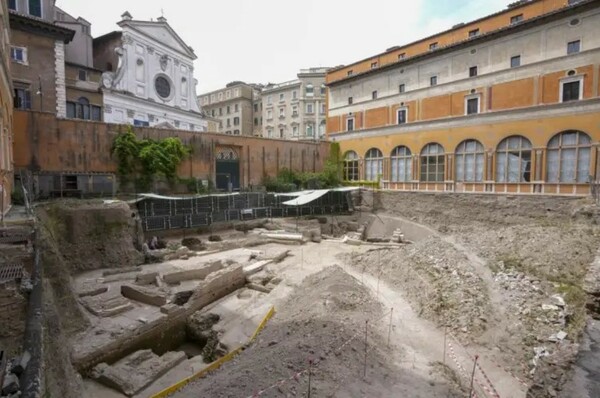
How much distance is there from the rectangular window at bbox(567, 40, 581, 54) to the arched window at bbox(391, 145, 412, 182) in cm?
1283

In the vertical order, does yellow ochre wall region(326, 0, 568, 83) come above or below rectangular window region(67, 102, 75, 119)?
above

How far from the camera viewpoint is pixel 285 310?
40.9ft

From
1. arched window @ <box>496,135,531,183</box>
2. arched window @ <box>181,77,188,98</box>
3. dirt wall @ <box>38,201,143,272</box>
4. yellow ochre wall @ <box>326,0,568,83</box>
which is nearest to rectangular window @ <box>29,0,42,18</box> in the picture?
arched window @ <box>181,77,188,98</box>

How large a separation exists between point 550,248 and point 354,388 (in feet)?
41.3

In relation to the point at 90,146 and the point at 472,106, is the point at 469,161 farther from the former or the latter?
the point at 90,146

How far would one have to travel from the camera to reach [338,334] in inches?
377

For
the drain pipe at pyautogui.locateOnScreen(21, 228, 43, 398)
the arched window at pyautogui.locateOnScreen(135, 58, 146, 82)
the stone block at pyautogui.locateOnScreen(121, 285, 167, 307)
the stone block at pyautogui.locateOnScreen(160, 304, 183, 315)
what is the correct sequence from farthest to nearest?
1. the arched window at pyautogui.locateOnScreen(135, 58, 146, 82)
2. the stone block at pyautogui.locateOnScreen(121, 285, 167, 307)
3. the stone block at pyautogui.locateOnScreen(160, 304, 183, 315)
4. the drain pipe at pyautogui.locateOnScreen(21, 228, 43, 398)

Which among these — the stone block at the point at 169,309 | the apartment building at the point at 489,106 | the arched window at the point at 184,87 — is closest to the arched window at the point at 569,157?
the apartment building at the point at 489,106

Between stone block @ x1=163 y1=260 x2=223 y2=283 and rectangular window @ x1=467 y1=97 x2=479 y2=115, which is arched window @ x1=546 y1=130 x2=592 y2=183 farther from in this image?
stone block @ x1=163 y1=260 x2=223 y2=283

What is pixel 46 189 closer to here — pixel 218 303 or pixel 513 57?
pixel 218 303

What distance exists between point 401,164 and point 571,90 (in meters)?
13.1

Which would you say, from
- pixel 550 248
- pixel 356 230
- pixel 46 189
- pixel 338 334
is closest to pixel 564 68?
pixel 550 248

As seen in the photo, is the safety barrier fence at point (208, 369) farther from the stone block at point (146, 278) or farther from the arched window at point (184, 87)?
the arched window at point (184, 87)

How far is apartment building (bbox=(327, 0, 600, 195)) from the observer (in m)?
21.9
